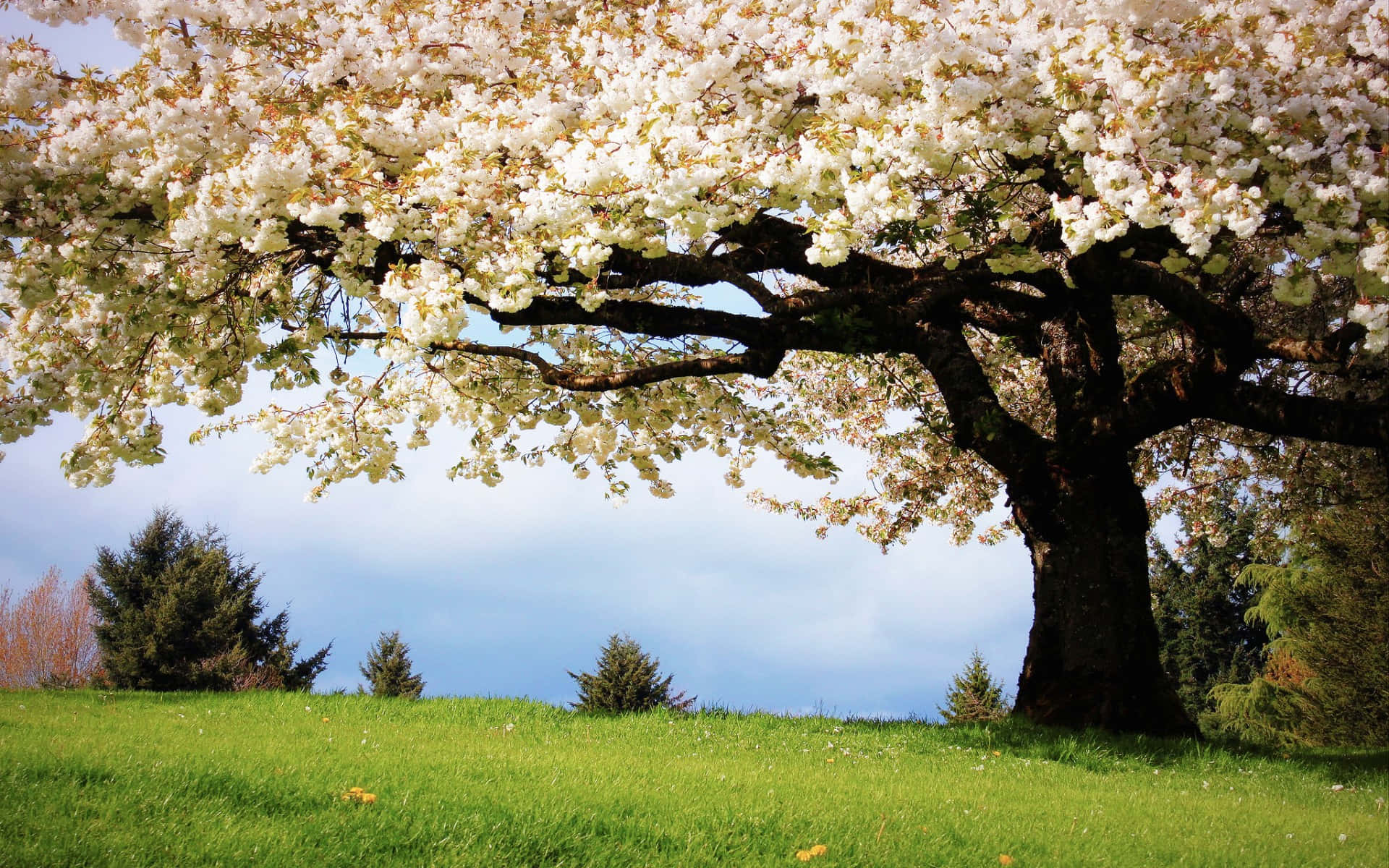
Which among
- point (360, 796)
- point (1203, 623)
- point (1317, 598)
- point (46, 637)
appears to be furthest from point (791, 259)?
point (1203, 623)

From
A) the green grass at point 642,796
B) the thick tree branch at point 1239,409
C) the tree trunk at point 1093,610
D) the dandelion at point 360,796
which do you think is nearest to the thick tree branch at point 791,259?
the tree trunk at point 1093,610

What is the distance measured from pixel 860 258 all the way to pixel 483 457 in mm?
5631

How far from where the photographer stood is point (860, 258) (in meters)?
9.61

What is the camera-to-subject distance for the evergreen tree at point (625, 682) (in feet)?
59.9

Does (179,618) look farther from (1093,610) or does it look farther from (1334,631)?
(1334,631)

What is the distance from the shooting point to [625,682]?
18391 mm

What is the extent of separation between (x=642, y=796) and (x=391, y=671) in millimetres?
19225

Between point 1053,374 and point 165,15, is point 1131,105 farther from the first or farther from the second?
point 165,15

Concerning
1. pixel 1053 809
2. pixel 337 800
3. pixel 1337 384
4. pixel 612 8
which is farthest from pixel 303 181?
pixel 1337 384

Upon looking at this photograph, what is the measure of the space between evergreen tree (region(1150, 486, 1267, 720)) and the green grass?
78.3ft

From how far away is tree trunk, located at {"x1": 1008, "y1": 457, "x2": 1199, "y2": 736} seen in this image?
9469 mm

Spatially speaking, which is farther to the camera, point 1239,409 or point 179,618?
point 179,618

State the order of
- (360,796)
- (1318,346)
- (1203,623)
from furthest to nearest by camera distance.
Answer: (1203,623)
(1318,346)
(360,796)

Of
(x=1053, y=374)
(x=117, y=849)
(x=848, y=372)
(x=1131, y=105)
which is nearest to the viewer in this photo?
(x=117, y=849)
